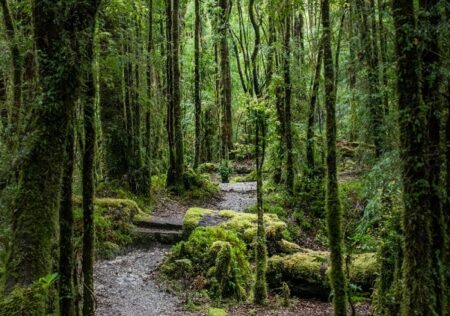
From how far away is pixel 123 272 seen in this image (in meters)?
10.8

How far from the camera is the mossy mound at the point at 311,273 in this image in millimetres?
10695

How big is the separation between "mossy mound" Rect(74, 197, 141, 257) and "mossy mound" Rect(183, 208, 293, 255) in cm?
171

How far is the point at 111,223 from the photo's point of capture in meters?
12.3

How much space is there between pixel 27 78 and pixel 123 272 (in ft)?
16.9

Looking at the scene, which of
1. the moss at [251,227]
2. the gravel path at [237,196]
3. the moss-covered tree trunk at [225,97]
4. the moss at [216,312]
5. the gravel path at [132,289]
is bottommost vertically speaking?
the moss at [216,312]

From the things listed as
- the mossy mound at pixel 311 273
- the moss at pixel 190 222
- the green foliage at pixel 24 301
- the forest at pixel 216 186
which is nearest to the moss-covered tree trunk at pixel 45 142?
the forest at pixel 216 186

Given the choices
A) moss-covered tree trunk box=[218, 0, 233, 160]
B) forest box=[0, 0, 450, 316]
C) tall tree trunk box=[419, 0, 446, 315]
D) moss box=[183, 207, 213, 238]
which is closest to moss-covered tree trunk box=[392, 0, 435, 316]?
forest box=[0, 0, 450, 316]

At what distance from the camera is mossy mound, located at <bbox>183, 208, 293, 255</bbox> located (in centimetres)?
1255

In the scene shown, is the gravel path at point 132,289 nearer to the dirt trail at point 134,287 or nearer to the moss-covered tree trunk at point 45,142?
the dirt trail at point 134,287

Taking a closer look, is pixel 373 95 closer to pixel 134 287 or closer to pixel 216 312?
pixel 216 312

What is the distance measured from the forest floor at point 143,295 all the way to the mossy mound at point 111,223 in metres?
0.37

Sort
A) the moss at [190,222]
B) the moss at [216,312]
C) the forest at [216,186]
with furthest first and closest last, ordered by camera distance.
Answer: the moss at [190,222] < the moss at [216,312] < the forest at [216,186]

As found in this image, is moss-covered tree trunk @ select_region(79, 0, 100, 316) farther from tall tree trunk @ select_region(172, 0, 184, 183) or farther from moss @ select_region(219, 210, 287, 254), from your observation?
tall tree trunk @ select_region(172, 0, 184, 183)

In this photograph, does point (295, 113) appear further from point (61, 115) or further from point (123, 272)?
point (61, 115)
